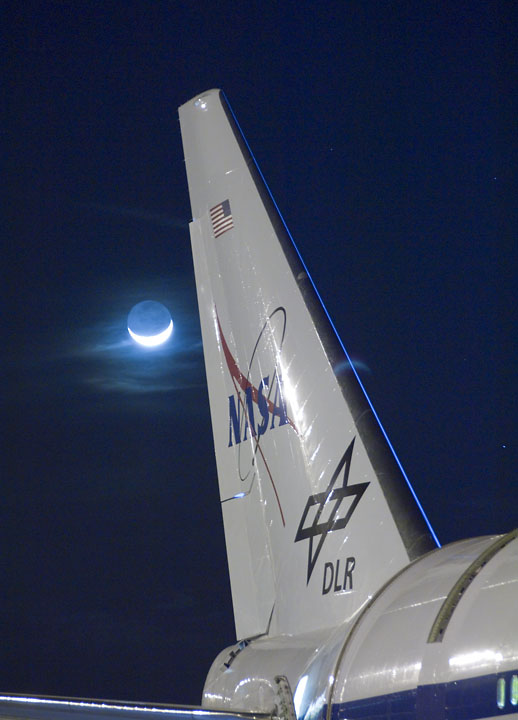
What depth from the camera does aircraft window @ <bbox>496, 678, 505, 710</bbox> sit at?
9.42ft

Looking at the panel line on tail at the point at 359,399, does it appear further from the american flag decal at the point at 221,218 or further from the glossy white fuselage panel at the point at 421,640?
the glossy white fuselage panel at the point at 421,640

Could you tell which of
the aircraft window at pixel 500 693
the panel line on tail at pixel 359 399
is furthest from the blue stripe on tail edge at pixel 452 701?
the panel line on tail at pixel 359 399

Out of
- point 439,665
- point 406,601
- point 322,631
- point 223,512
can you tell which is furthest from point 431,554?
point 223,512

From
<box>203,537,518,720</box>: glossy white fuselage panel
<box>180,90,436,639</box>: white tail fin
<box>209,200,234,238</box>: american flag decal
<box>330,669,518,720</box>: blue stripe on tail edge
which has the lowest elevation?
<box>330,669,518,720</box>: blue stripe on tail edge

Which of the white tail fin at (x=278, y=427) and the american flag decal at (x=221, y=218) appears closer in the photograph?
the white tail fin at (x=278, y=427)

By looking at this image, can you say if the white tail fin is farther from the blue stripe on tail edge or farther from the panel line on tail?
the blue stripe on tail edge

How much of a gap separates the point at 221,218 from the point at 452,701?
5.11 meters

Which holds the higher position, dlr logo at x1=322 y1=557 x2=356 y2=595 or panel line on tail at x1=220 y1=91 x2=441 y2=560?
panel line on tail at x1=220 y1=91 x2=441 y2=560

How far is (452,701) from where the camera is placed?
9.92ft

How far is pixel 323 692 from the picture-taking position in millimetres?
3936

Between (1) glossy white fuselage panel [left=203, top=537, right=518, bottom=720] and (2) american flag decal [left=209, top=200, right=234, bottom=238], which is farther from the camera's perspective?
(2) american flag decal [left=209, top=200, right=234, bottom=238]

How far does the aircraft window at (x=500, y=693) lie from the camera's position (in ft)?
9.42

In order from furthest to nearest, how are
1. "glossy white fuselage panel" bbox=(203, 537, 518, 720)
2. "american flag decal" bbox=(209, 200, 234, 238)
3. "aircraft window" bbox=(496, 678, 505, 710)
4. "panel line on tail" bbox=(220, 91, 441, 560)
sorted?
"american flag decal" bbox=(209, 200, 234, 238), "panel line on tail" bbox=(220, 91, 441, 560), "glossy white fuselage panel" bbox=(203, 537, 518, 720), "aircraft window" bbox=(496, 678, 505, 710)

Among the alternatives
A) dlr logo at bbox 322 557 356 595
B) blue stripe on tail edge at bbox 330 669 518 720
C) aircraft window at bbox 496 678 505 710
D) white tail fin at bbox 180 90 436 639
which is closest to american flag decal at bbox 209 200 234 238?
white tail fin at bbox 180 90 436 639
